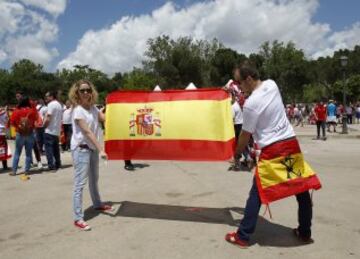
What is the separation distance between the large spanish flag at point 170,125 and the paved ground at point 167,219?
890 mm

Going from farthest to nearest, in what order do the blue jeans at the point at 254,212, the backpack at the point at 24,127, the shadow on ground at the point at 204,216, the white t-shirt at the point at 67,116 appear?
the white t-shirt at the point at 67,116 → the backpack at the point at 24,127 → the shadow on ground at the point at 204,216 → the blue jeans at the point at 254,212

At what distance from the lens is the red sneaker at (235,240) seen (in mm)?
5300

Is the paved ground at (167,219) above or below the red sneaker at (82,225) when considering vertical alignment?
below

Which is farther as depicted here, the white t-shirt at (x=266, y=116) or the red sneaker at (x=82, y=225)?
the red sneaker at (x=82, y=225)

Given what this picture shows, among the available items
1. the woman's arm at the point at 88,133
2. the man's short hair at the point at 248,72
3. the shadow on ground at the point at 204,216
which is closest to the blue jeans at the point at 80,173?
the woman's arm at the point at 88,133

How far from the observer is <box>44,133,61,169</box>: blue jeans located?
11.4m

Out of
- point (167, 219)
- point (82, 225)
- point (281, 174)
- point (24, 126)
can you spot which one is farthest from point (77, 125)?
point (24, 126)

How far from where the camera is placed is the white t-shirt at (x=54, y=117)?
36.8ft

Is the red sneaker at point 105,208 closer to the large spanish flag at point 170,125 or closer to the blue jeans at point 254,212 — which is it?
the large spanish flag at point 170,125

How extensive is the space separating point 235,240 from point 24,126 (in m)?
7.01

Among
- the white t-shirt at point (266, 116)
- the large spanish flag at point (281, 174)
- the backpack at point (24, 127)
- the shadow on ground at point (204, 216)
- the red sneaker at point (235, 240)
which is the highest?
the white t-shirt at point (266, 116)

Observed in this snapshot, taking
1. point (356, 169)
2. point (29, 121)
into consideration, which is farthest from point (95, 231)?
point (356, 169)

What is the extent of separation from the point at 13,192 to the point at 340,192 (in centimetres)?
578

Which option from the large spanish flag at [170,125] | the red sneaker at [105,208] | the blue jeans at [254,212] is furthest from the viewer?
the red sneaker at [105,208]
